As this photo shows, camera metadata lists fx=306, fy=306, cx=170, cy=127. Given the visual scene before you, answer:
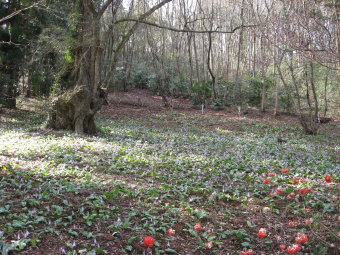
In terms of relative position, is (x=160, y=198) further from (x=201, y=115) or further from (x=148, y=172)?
(x=201, y=115)

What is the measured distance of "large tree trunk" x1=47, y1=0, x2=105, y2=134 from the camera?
10602 millimetres

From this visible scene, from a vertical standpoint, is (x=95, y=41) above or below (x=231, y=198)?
above

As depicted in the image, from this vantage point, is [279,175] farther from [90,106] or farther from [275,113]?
[275,113]

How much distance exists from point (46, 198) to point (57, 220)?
75 cm

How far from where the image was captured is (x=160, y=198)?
15.3ft

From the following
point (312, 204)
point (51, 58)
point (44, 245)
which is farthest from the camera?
point (51, 58)

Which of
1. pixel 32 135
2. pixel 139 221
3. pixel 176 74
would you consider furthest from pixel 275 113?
pixel 139 221

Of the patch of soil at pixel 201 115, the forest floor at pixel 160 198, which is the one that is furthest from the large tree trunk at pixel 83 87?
the patch of soil at pixel 201 115

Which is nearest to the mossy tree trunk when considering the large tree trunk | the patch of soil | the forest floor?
the large tree trunk

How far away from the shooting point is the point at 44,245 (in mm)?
2914

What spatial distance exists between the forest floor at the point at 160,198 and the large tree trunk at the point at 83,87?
1097mm

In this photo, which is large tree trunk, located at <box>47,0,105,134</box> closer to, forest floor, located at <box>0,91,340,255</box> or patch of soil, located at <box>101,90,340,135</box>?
forest floor, located at <box>0,91,340,255</box>

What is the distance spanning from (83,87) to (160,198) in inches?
278

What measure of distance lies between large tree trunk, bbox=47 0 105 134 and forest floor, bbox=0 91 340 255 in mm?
1097
